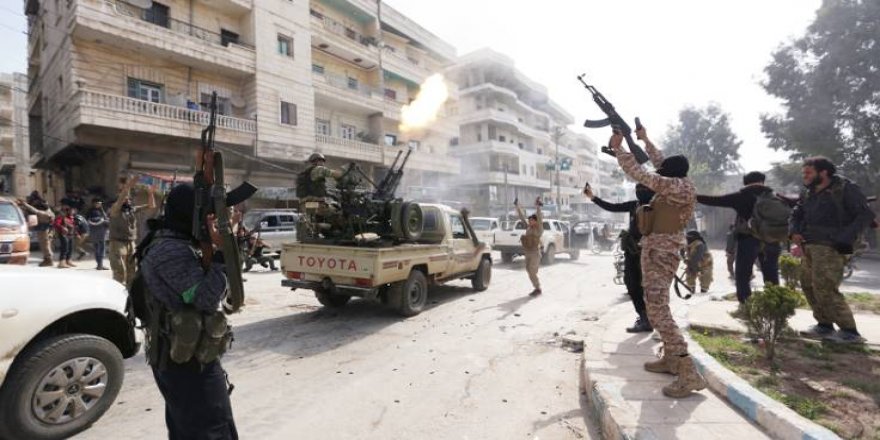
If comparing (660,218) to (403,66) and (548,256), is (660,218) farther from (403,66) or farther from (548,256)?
(403,66)

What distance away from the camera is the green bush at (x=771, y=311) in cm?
336

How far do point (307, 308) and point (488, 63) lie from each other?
35.5 m

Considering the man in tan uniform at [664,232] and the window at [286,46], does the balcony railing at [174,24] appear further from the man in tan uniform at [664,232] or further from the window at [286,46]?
the man in tan uniform at [664,232]

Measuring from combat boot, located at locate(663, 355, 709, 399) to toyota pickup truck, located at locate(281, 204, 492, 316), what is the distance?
11.8 ft

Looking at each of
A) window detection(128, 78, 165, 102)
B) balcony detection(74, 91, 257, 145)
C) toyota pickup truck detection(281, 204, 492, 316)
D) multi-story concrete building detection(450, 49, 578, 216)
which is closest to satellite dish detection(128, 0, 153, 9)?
window detection(128, 78, 165, 102)

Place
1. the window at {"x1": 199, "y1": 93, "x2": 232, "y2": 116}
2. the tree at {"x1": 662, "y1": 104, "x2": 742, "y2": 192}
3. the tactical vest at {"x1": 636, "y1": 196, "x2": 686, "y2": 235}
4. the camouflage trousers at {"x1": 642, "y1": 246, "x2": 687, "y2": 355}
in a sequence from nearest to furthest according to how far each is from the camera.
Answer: the camouflage trousers at {"x1": 642, "y1": 246, "x2": 687, "y2": 355}
the tactical vest at {"x1": 636, "y1": 196, "x2": 686, "y2": 235}
the window at {"x1": 199, "y1": 93, "x2": 232, "y2": 116}
the tree at {"x1": 662, "y1": 104, "x2": 742, "y2": 192}

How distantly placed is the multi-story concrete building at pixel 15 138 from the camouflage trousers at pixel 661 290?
140ft

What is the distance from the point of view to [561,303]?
7547 millimetres

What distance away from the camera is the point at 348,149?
Result: 21.2m

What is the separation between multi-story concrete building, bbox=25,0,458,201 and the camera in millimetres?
13734

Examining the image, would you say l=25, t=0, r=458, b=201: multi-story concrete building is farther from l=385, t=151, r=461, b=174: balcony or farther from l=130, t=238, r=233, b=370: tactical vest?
l=130, t=238, r=233, b=370: tactical vest

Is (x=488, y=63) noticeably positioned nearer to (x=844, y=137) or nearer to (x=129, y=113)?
(x=844, y=137)

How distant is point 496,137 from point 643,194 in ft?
116

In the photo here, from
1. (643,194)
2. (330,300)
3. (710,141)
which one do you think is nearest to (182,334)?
(643,194)
